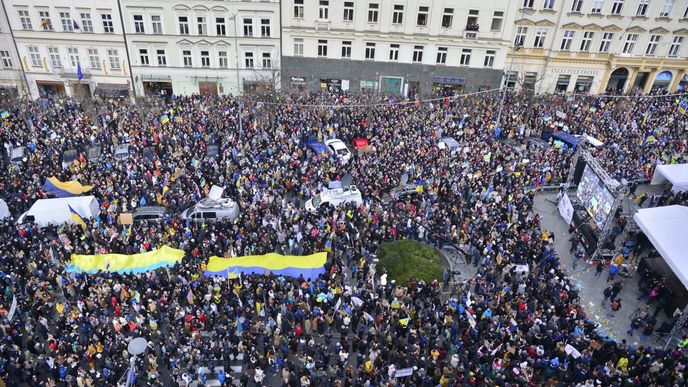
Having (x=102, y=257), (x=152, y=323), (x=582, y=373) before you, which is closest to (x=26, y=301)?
(x=102, y=257)

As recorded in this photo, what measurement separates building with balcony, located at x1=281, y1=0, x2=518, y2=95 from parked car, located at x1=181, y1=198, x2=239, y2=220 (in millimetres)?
20529

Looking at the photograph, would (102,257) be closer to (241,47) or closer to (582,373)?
(582,373)

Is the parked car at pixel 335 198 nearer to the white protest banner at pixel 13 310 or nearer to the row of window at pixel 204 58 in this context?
the white protest banner at pixel 13 310

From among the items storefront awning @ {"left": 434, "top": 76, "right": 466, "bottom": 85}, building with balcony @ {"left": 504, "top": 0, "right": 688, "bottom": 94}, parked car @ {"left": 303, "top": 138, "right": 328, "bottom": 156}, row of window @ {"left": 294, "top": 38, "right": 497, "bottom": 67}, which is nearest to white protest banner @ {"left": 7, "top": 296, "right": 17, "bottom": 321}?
parked car @ {"left": 303, "top": 138, "right": 328, "bottom": 156}

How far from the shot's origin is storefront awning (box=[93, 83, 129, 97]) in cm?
4284

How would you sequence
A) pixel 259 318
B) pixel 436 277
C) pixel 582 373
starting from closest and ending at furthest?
pixel 582 373, pixel 259 318, pixel 436 277

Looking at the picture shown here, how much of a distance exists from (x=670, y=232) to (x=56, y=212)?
29686 millimetres

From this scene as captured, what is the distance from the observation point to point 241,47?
42.3 m

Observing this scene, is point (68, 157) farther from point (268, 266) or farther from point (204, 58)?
point (268, 266)

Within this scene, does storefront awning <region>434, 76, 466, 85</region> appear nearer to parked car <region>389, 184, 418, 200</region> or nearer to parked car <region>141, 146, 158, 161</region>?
parked car <region>389, 184, 418, 200</region>

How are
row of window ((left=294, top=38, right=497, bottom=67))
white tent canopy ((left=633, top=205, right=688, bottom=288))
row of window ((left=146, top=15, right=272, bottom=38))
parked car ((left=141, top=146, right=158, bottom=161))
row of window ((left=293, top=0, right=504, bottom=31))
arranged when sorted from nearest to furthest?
white tent canopy ((left=633, top=205, right=688, bottom=288)) < parked car ((left=141, top=146, right=158, bottom=161)) < row of window ((left=146, top=15, right=272, bottom=38)) < row of window ((left=293, top=0, right=504, bottom=31)) < row of window ((left=294, top=38, right=497, bottom=67))

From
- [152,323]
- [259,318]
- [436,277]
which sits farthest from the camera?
[436,277]

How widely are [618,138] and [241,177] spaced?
27.1 meters

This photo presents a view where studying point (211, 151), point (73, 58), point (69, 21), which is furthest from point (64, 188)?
point (69, 21)
